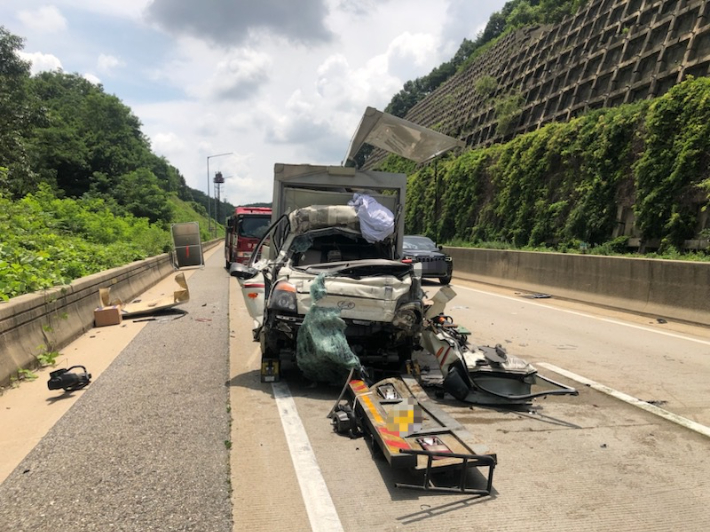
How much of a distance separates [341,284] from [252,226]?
16.1 metres

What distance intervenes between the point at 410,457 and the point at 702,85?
1612 centimetres

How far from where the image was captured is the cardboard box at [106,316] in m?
9.84

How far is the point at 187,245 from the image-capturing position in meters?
24.7

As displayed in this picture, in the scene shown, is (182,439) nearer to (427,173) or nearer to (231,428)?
(231,428)

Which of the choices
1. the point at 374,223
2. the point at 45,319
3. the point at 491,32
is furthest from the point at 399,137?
the point at 491,32

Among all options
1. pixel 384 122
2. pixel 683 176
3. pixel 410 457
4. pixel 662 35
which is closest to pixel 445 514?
pixel 410 457

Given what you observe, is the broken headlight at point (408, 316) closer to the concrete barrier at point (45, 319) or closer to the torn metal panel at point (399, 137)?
the concrete barrier at point (45, 319)

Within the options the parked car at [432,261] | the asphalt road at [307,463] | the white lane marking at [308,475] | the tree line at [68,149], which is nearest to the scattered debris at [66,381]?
the asphalt road at [307,463]

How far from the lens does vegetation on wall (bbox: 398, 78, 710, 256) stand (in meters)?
15.0

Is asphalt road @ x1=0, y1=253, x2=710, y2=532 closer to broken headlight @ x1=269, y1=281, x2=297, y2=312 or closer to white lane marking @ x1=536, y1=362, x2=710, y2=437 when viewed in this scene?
white lane marking @ x1=536, y1=362, x2=710, y2=437

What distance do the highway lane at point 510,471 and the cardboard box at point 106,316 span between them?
4677 mm

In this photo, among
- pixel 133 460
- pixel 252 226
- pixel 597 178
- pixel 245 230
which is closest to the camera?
pixel 133 460

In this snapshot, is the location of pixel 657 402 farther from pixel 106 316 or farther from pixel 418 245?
pixel 418 245

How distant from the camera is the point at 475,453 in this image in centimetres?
375
